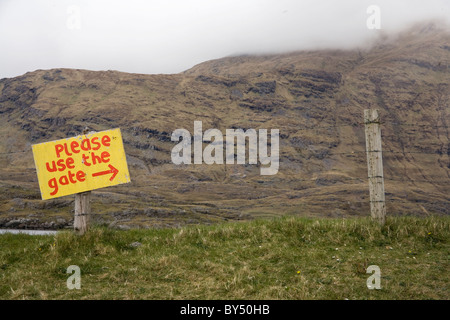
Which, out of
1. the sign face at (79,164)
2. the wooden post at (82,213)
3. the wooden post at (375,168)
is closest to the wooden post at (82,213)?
the wooden post at (82,213)

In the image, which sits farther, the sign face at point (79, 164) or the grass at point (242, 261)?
the sign face at point (79, 164)

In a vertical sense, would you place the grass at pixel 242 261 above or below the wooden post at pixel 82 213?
below

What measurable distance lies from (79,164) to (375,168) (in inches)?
368

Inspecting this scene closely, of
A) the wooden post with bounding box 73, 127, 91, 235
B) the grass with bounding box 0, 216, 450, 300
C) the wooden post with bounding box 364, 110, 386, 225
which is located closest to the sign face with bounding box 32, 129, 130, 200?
the wooden post with bounding box 73, 127, 91, 235

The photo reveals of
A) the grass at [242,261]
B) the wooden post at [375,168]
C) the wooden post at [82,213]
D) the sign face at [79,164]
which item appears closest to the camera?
the grass at [242,261]

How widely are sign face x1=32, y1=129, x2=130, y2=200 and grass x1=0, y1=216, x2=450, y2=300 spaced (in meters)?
1.48

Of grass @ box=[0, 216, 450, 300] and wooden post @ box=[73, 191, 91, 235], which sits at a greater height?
wooden post @ box=[73, 191, 91, 235]

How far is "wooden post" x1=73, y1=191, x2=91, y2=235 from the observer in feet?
38.2

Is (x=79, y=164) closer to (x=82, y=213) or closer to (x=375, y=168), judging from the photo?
(x=82, y=213)

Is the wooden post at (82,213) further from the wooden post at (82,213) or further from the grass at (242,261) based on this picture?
the grass at (242,261)

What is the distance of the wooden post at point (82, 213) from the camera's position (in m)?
11.7

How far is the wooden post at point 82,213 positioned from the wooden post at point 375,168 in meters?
8.86

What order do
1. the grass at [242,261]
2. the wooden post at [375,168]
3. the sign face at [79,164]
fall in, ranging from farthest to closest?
1. the wooden post at [375,168]
2. the sign face at [79,164]
3. the grass at [242,261]

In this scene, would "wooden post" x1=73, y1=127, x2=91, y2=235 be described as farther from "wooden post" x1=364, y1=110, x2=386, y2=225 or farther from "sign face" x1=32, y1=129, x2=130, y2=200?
"wooden post" x1=364, y1=110, x2=386, y2=225
